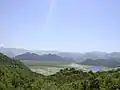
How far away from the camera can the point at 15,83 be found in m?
60.1

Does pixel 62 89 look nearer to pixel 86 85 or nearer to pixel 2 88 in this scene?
pixel 86 85

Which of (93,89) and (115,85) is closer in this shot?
(115,85)

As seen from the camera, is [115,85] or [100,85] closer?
[115,85]

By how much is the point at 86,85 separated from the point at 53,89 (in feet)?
24.2

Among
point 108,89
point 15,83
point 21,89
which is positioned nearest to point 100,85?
point 108,89

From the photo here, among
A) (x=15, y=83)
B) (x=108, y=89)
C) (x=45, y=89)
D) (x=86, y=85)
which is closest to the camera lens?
(x=108, y=89)

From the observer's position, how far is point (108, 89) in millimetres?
36844

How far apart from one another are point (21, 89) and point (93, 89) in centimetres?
1511

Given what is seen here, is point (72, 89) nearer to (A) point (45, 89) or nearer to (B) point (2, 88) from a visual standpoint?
(A) point (45, 89)

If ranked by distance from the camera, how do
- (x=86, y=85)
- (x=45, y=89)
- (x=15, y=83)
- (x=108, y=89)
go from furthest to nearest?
(x=15, y=83) → (x=86, y=85) → (x=45, y=89) → (x=108, y=89)

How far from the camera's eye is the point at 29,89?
158ft

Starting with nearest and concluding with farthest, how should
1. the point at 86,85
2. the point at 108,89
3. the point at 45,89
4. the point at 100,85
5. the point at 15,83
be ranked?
the point at 108,89 < the point at 100,85 < the point at 45,89 < the point at 86,85 < the point at 15,83

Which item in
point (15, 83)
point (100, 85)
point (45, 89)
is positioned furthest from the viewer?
point (15, 83)

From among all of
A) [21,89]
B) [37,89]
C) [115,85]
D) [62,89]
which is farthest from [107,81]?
[21,89]
